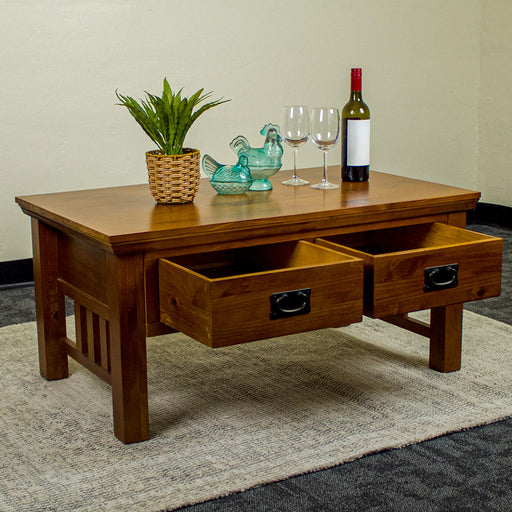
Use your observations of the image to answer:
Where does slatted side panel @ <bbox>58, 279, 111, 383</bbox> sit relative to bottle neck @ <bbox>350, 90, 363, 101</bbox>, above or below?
below

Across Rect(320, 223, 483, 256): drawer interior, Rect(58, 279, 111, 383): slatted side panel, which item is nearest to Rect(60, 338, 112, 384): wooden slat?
Rect(58, 279, 111, 383): slatted side panel

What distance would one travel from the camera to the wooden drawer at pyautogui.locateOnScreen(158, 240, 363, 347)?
1.53m

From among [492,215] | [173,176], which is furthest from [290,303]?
[492,215]

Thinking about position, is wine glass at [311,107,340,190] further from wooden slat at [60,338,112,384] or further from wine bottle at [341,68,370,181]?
wooden slat at [60,338,112,384]

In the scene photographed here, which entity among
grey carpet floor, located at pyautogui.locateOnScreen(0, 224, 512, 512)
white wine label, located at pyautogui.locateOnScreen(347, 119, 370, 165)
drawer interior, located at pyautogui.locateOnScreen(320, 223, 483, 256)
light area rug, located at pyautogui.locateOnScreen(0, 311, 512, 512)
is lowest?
grey carpet floor, located at pyautogui.locateOnScreen(0, 224, 512, 512)

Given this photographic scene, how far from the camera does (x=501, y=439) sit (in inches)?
67.8

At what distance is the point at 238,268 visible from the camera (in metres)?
2.00

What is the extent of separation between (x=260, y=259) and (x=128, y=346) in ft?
1.36

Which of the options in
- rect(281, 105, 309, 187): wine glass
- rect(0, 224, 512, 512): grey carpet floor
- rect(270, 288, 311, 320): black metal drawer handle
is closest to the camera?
rect(0, 224, 512, 512): grey carpet floor

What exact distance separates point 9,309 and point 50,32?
1.03 meters

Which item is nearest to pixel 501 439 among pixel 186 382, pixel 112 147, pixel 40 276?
pixel 186 382

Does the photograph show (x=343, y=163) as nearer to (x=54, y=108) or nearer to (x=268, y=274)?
(x=268, y=274)

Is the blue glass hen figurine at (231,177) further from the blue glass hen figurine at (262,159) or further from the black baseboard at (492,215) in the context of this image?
the black baseboard at (492,215)

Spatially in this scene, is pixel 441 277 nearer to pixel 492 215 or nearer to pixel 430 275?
pixel 430 275
